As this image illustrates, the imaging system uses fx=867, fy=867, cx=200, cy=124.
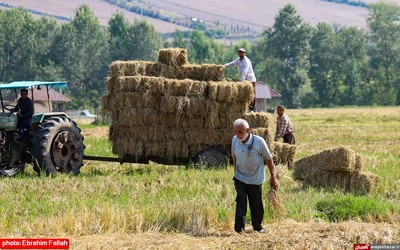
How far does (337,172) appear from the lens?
52.5 ft

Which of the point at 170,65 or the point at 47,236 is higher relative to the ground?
the point at 170,65

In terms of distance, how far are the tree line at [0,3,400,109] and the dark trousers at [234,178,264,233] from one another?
91315mm

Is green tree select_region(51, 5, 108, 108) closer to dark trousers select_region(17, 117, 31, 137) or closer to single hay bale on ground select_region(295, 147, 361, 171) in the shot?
dark trousers select_region(17, 117, 31, 137)

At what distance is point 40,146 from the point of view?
1783cm

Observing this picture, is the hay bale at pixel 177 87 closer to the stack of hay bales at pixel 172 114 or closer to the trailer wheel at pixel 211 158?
the stack of hay bales at pixel 172 114

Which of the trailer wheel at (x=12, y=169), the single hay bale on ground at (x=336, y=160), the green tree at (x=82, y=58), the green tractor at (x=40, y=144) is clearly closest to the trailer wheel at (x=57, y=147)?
the green tractor at (x=40, y=144)

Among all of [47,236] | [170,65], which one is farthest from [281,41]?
[47,236]

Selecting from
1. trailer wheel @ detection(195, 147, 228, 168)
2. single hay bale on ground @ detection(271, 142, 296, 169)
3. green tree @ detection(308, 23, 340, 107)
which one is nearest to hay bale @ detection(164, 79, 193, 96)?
trailer wheel @ detection(195, 147, 228, 168)

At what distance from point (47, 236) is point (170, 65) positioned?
9720 millimetres

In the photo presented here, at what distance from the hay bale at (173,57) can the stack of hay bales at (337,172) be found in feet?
16.2

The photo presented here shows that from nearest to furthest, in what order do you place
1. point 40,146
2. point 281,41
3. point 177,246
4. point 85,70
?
point 177,246, point 40,146, point 85,70, point 281,41

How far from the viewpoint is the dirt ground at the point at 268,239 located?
10.4 m

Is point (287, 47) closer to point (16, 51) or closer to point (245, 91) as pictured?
point (16, 51)

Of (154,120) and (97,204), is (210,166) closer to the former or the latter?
(154,120)
